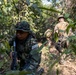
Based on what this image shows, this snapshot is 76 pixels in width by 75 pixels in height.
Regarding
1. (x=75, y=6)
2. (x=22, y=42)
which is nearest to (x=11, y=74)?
(x=22, y=42)

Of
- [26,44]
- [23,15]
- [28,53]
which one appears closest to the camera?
[28,53]

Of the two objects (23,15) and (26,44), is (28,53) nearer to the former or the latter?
(26,44)

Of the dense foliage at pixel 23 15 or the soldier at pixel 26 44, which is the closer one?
the dense foliage at pixel 23 15

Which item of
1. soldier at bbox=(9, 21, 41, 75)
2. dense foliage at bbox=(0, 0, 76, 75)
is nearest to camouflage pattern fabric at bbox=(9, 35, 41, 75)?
soldier at bbox=(9, 21, 41, 75)

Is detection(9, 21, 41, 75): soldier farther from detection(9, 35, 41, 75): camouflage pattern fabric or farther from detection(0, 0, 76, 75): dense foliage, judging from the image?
detection(0, 0, 76, 75): dense foliage

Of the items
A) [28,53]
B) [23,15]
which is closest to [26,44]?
[28,53]

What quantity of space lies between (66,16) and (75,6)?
41.0ft

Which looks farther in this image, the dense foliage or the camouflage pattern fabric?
the camouflage pattern fabric

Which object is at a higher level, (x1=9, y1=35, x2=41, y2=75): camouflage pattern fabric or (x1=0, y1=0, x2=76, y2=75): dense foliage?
(x1=0, y1=0, x2=76, y2=75): dense foliage

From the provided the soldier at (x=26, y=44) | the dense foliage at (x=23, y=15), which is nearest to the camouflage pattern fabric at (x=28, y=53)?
the soldier at (x=26, y=44)

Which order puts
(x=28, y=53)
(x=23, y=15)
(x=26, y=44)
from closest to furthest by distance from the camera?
(x=28, y=53) → (x=26, y=44) → (x=23, y=15)

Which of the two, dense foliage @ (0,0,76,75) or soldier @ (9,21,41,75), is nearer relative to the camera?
dense foliage @ (0,0,76,75)

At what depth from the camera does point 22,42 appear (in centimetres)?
454

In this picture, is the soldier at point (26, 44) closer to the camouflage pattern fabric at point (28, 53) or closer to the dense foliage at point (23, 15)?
the camouflage pattern fabric at point (28, 53)
